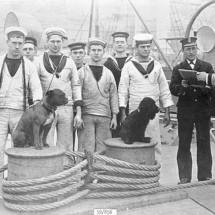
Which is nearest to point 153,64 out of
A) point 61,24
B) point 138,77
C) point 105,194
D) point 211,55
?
point 138,77

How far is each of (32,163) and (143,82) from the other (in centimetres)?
152

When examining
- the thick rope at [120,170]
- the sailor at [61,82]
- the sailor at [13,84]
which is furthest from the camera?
the sailor at [61,82]

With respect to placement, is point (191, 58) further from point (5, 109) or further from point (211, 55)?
point (211, 55)

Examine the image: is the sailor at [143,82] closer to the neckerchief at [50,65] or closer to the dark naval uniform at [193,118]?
the dark naval uniform at [193,118]

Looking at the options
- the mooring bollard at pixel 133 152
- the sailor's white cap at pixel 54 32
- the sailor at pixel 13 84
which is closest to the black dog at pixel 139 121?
the mooring bollard at pixel 133 152

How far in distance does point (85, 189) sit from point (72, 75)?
122cm

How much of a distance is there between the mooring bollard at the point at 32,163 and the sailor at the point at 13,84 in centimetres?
53

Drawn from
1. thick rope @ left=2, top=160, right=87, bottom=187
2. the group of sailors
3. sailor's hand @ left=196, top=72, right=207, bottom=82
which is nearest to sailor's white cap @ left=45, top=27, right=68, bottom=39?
the group of sailors

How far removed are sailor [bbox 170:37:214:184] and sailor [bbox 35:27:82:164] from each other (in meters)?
1.00

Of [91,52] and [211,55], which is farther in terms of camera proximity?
[211,55]

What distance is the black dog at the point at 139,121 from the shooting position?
9.54ft

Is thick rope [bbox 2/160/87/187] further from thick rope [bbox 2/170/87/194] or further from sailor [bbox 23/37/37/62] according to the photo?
sailor [bbox 23/37/37/62]

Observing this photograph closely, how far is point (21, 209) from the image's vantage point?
2461mm

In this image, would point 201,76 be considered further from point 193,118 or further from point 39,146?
point 39,146
